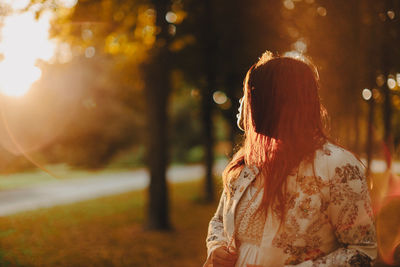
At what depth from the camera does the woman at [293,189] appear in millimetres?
1556

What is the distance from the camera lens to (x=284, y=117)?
1.70 m

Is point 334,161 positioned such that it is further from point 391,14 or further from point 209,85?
point 209,85

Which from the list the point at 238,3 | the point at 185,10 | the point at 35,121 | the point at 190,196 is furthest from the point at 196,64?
the point at 35,121

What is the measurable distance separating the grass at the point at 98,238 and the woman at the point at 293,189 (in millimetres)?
4182

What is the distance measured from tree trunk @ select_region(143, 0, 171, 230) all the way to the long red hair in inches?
271

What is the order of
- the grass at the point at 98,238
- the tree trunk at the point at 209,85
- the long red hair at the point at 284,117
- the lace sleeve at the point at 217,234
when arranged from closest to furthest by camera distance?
1. the long red hair at the point at 284,117
2. the lace sleeve at the point at 217,234
3. the grass at the point at 98,238
4. the tree trunk at the point at 209,85

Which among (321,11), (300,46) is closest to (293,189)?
(321,11)

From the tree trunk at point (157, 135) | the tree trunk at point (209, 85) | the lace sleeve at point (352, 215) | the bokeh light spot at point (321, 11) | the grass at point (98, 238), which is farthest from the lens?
the tree trunk at point (209, 85)

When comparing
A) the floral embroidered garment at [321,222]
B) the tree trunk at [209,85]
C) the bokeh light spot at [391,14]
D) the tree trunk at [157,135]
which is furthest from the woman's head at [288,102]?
the tree trunk at [209,85]

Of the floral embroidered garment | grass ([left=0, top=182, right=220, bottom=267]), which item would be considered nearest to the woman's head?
the floral embroidered garment

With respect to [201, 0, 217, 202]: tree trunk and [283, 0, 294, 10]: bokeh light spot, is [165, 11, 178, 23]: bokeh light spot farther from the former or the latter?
[283, 0, 294, 10]: bokeh light spot

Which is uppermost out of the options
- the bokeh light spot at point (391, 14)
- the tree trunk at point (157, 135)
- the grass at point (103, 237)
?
the bokeh light spot at point (391, 14)

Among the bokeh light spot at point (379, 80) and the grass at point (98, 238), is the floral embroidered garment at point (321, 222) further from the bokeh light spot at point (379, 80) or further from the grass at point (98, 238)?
the bokeh light spot at point (379, 80)

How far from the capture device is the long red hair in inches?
65.5
